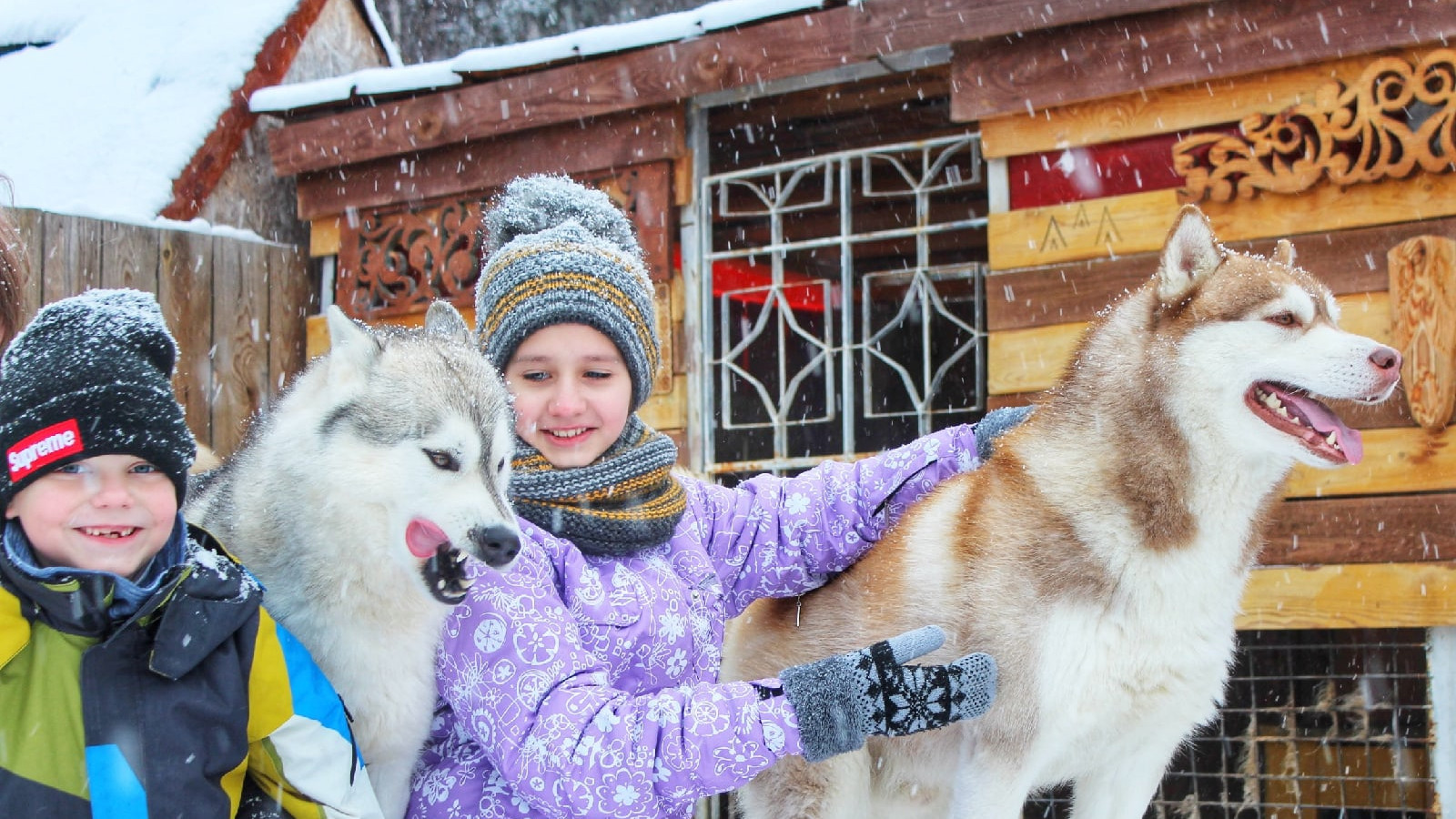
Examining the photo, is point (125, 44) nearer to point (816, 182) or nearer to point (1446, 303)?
point (816, 182)

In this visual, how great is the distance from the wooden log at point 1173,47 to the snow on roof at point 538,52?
0.78 metres

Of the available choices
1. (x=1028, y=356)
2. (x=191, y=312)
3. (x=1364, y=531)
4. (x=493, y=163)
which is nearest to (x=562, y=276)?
(x=1028, y=356)

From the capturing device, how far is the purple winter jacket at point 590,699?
2.02m

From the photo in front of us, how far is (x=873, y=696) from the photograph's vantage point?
2.05m

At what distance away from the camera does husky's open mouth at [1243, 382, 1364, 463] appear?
2.40m

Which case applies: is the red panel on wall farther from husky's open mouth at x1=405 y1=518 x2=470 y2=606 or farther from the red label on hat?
the red label on hat

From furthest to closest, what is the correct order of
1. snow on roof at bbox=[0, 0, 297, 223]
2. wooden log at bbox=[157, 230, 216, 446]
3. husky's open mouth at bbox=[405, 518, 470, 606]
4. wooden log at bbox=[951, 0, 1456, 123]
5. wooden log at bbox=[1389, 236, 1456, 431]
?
snow on roof at bbox=[0, 0, 297, 223]
wooden log at bbox=[157, 230, 216, 446]
wooden log at bbox=[951, 0, 1456, 123]
wooden log at bbox=[1389, 236, 1456, 431]
husky's open mouth at bbox=[405, 518, 470, 606]

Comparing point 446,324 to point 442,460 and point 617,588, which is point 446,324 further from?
point 617,588

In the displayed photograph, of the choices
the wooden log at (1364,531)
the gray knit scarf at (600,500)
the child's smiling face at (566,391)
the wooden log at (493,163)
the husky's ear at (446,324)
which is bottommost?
the wooden log at (1364,531)

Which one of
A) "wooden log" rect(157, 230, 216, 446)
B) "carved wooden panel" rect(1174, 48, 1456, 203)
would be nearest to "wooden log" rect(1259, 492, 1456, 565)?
"carved wooden panel" rect(1174, 48, 1456, 203)

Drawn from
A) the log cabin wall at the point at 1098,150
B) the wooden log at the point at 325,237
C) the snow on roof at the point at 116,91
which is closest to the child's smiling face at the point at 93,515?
the log cabin wall at the point at 1098,150

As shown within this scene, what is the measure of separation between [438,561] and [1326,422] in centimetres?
183

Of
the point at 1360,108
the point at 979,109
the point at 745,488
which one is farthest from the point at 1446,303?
the point at 745,488

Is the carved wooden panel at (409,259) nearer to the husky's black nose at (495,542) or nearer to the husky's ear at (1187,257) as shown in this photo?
the husky's ear at (1187,257)
